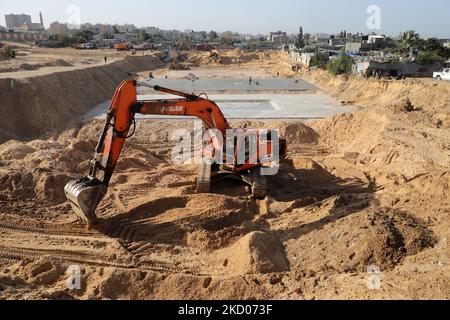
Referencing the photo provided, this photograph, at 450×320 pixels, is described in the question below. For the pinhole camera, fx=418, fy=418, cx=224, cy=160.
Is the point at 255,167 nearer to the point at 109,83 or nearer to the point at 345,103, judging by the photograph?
the point at 345,103

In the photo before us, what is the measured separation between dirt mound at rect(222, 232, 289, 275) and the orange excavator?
238 cm

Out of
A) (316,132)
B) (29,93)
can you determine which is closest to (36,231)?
(316,132)

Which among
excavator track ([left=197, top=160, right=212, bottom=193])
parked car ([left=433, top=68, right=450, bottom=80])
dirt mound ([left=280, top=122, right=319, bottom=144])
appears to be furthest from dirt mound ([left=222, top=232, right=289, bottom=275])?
parked car ([left=433, top=68, right=450, bottom=80])

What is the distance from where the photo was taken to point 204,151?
33.8ft

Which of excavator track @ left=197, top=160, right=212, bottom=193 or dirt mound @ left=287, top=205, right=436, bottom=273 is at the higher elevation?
excavator track @ left=197, top=160, right=212, bottom=193

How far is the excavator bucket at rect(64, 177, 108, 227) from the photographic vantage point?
25.4 feet

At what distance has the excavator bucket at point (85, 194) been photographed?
775 centimetres

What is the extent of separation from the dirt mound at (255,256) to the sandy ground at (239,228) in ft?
A: 0.07

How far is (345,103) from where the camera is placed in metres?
22.0

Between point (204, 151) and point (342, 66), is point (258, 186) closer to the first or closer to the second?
point (204, 151)

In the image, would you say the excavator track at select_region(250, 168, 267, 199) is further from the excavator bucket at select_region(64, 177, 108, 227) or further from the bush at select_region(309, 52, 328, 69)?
the bush at select_region(309, 52, 328, 69)

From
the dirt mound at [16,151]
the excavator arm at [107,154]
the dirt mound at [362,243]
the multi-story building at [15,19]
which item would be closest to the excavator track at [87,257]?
the excavator arm at [107,154]

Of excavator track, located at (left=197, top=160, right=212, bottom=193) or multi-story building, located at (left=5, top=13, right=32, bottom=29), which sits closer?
excavator track, located at (left=197, top=160, right=212, bottom=193)

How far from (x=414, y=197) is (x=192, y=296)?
5.31 m
